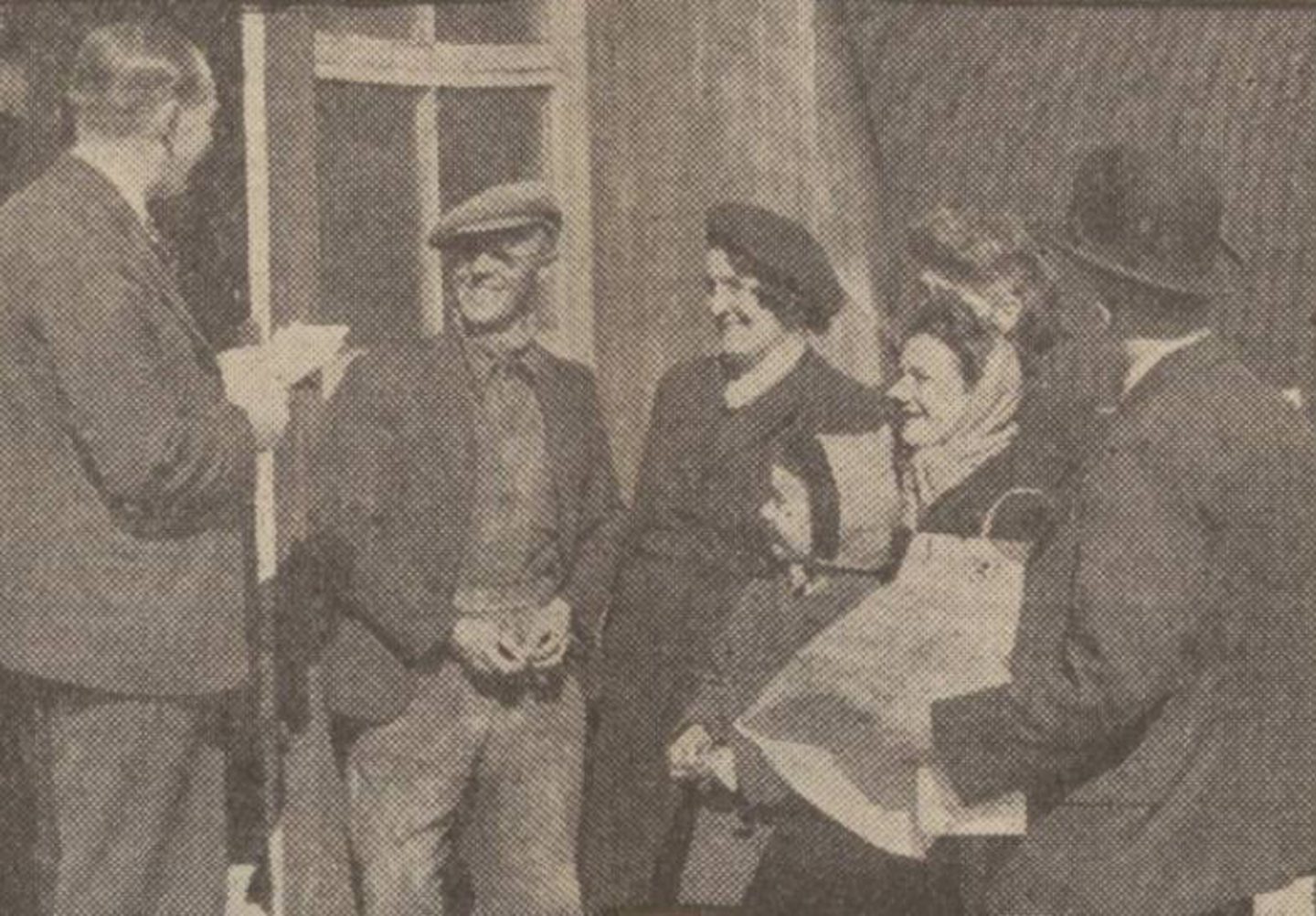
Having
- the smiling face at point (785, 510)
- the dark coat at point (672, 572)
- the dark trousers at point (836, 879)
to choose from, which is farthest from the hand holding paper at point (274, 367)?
the dark trousers at point (836, 879)

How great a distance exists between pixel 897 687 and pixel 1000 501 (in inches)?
11.7

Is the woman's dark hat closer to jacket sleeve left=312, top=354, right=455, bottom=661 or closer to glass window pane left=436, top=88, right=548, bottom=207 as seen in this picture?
glass window pane left=436, top=88, right=548, bottom=207

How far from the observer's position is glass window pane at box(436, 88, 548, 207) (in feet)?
14.3

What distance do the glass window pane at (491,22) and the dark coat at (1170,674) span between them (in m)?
1.08

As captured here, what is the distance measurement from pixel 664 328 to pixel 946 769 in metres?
0.82

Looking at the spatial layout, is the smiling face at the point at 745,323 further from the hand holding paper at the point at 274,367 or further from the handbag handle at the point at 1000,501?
the hand holding paper at the point at 274,367

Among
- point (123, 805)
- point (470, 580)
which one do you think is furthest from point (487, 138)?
point (123, 805)

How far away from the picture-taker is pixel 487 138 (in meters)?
4.38

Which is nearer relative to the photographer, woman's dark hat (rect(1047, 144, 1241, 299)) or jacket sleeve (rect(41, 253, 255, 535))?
woman's dark hat (rect(1047, 144, 1241, 299))

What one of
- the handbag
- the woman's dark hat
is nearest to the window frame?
the handbag

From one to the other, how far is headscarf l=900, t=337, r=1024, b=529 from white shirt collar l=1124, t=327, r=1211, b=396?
0.29 meters

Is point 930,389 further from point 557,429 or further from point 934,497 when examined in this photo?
point 557,429

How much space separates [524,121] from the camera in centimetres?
439

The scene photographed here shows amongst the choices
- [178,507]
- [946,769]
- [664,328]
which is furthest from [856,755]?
[178,507]
